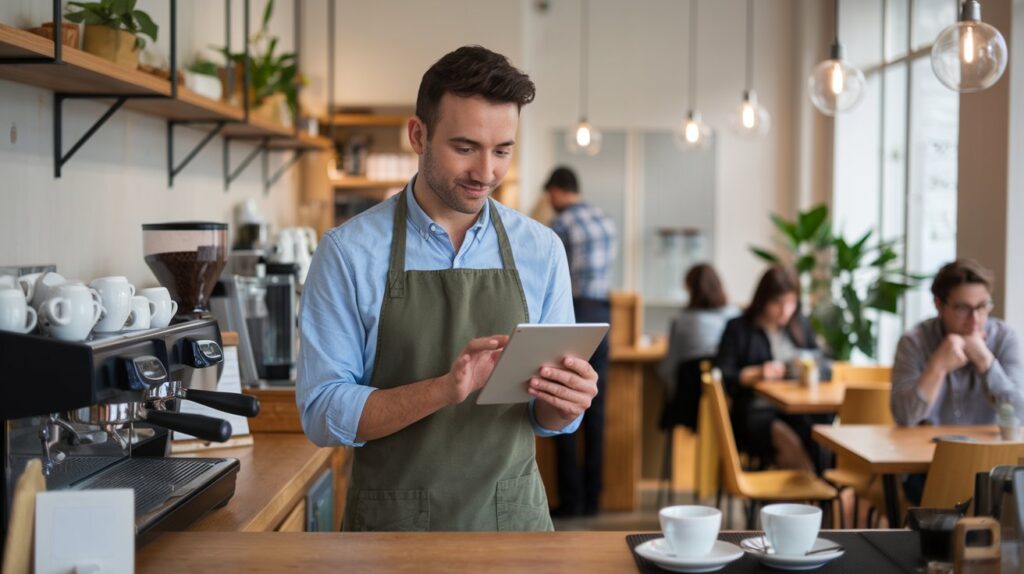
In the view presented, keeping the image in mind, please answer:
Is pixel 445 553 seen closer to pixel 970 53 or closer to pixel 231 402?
pixel 231 402

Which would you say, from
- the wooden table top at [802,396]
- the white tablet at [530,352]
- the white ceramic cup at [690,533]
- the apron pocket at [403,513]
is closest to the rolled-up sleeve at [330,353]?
the apron pocket at [403,513]

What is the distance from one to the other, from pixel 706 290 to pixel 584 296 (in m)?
0.71

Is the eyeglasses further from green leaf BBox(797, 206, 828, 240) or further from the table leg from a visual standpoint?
green leaf BBox(797, 206, 828, 240)

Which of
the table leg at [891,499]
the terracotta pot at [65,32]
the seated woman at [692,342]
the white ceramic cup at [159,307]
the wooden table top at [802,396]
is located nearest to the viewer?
the white ceramic cup at [159,307]

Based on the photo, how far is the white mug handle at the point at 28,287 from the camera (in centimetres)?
178

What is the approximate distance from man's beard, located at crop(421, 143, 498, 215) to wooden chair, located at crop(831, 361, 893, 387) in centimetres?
391

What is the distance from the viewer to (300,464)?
2.79 metres

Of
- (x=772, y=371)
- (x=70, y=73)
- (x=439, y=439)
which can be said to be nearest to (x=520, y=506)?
(x=439, y=439)

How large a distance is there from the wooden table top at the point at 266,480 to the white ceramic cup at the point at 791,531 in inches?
40.9

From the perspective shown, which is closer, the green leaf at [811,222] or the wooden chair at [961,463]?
the wooden chair at [961,463]

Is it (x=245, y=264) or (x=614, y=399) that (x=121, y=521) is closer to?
(x=245, y=264)

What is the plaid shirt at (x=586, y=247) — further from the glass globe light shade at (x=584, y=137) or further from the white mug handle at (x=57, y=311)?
the white mug handle at (x=57, y=311)

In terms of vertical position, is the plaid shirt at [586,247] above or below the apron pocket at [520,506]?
above

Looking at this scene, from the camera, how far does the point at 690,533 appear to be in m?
1.64
